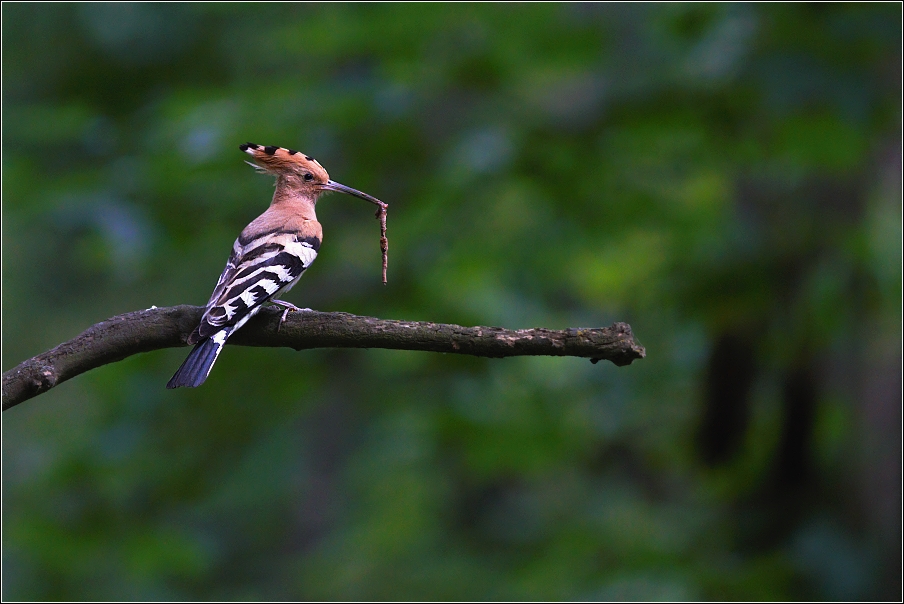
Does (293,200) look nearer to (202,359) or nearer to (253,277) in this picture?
(253,277)

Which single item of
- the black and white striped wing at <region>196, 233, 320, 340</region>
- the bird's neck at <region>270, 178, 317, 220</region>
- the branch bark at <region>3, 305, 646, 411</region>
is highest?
the bird's neck at <region>270, 178, 317, 220</region>

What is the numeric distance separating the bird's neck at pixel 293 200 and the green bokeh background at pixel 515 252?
1.09 metres

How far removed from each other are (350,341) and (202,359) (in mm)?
486

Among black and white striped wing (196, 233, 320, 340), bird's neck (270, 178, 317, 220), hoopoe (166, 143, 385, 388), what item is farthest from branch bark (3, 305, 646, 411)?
bird's neck (270, 178, 317, 220)

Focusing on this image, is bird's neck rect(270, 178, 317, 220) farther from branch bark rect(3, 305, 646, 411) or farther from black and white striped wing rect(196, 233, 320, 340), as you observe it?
branch bark rect(3, 305, 646, 411)

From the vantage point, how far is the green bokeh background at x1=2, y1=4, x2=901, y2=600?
17.0ft

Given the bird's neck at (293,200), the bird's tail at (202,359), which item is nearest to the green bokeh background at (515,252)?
the bird's neck at (293,200)

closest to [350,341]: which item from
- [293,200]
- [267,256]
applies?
[267,256]

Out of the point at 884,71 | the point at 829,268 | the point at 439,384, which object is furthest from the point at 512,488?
the point at 884,71

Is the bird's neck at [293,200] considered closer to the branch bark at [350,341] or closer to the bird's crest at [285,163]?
the bird's crest at [285,163]

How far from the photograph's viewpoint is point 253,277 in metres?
2.86

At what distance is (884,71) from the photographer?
18.1ft

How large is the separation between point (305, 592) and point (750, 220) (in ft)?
15.7

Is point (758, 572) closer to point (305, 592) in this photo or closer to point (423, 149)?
point (423, 149)
